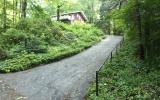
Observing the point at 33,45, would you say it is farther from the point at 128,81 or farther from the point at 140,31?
the point at 128,81

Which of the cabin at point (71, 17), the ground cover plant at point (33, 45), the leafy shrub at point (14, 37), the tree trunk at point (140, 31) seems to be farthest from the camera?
the cabin at point (71, 17)

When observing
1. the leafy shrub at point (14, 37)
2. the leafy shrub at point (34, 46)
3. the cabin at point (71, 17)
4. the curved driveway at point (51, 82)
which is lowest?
the curved driveway at point (51, 82)

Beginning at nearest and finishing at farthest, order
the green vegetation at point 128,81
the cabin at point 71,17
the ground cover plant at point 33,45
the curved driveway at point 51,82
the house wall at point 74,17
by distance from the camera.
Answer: the green vegetation at point 128,81 < the curved driveway at point 51,82 < the ground cover plant at point 33,45 < the cabin at point 71,17 < the house wall at point 74,17

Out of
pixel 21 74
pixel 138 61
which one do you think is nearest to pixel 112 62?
pixel 138 61

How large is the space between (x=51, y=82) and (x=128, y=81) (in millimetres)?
4288

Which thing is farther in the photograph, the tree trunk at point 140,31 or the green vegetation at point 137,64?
the tree trunk at point 140,31

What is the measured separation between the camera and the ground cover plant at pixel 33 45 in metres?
20.3

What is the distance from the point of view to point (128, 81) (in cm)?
1441

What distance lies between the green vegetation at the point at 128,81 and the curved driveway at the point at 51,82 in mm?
1014

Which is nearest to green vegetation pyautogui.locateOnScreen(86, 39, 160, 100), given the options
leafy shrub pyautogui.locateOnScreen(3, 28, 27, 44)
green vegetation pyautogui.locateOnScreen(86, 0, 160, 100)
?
green vegetation pyautogui.locateOnScreen(86, 0, 160, 100)

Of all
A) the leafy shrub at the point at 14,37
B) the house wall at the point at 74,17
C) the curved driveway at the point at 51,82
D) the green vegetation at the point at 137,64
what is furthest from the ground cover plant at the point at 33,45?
the house wall at the point at 74,17

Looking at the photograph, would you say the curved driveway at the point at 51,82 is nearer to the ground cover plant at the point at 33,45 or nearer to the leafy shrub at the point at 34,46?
the ground cover plant at the point at 33,45

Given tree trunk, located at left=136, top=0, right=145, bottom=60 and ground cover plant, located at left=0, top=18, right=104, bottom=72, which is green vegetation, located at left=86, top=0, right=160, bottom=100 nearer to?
tree trunk, located at left=136, top=0, right=145, bottom=60

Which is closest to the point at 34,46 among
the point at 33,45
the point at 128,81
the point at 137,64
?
the point at 33,45
